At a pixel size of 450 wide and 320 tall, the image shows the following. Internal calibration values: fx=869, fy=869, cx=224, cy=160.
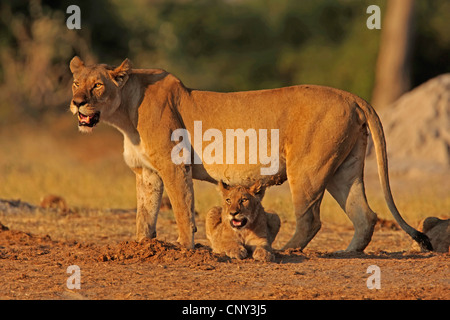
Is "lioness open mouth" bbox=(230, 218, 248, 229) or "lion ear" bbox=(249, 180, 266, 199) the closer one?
"lioness open mouth" bbox=(230, 218, 248, 229)

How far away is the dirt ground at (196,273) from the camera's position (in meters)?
6.15

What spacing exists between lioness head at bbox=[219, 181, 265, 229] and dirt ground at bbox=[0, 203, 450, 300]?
346mm

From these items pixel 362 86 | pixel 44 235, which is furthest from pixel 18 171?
pixel 362 86

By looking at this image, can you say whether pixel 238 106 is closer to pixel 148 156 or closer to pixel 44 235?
pixel 148 156

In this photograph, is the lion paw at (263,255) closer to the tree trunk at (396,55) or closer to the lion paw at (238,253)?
the lion paw at (238,253)

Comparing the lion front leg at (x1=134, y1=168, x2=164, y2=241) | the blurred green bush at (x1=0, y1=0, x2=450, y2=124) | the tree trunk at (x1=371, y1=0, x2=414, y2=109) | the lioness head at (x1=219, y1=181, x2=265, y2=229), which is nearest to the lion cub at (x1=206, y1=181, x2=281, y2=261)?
the lioness head at (x1=219, y1=181, x2=265, y2=229)

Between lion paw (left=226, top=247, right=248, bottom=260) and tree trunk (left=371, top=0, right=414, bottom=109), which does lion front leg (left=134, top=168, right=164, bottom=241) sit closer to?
lion paw (left=226, top=247, right=248, bottom=260)

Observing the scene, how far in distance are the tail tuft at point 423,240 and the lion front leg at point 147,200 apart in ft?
7.92

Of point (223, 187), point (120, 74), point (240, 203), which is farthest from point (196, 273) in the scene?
point (120, 74)

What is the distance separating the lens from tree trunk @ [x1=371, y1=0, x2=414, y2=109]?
892 inches

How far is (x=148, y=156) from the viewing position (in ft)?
25.5

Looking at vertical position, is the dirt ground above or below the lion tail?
below

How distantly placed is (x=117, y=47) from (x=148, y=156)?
674 inches

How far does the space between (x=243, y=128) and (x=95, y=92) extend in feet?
4.54
